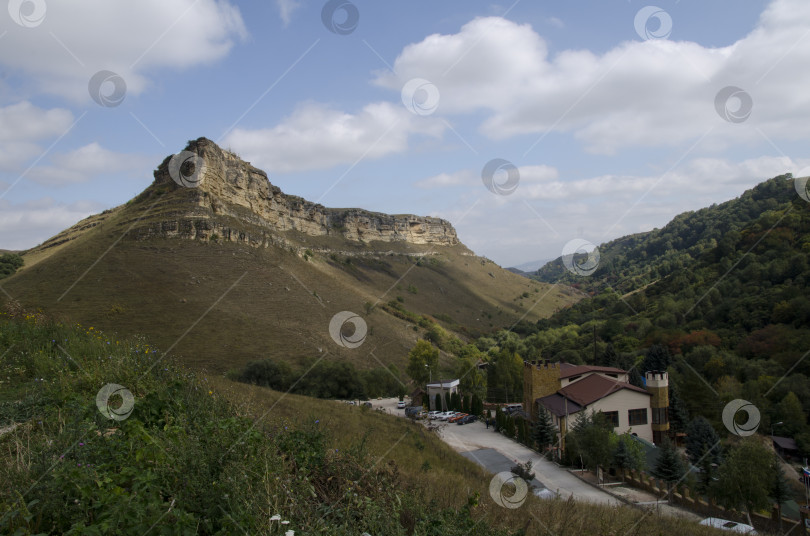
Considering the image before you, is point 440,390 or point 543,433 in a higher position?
point 440,390

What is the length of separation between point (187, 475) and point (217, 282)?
44.7 m

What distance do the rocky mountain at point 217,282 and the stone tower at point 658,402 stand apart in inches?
1011

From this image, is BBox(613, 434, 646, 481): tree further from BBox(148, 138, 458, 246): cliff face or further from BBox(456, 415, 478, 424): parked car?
BBox(148, 138, 458, 246): cliff face

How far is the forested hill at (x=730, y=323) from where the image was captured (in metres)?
31.9

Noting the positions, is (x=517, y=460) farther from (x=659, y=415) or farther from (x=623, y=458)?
(x=659, y=415)

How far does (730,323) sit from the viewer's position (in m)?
48.0

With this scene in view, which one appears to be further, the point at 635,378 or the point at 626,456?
the point at 635,378

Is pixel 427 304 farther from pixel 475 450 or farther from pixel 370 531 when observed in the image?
pixel 370 531

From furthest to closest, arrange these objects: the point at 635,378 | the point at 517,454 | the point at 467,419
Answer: the point at 635,378 < the point at 467,419 < the point at 517,454

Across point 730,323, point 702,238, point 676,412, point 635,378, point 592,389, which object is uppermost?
point 702,238

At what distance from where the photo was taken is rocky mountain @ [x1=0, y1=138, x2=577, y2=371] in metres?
36.1

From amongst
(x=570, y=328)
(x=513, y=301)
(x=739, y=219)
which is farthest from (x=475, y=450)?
(x=739, y=219)

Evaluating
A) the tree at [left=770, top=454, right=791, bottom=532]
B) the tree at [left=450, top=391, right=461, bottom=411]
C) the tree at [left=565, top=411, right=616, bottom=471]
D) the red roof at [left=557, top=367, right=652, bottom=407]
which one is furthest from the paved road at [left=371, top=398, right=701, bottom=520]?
the tree at [left=450, top=391, right=461, bottom=411]

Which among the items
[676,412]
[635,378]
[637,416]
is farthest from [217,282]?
[676,412]
